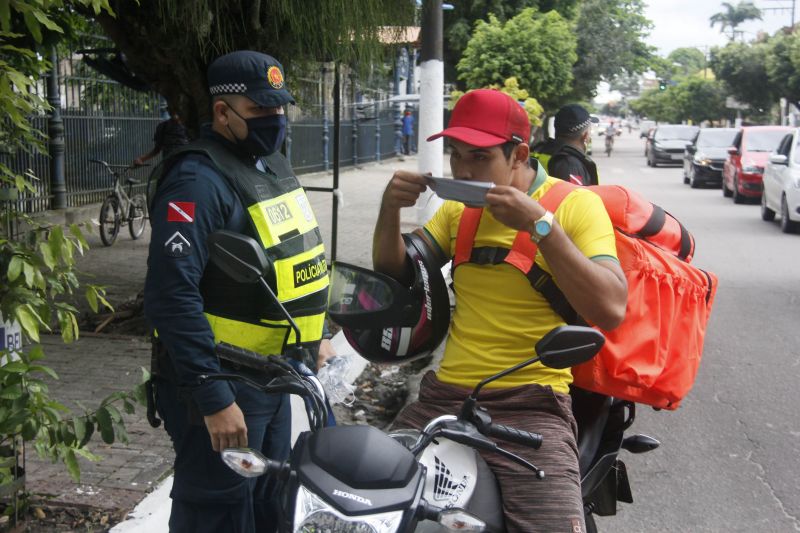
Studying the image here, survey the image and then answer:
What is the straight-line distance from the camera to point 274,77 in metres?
Result: 3.02

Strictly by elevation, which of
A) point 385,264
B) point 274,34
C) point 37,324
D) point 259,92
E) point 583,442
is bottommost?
point 583,442

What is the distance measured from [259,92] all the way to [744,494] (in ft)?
11.5

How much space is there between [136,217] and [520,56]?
25.2 feet

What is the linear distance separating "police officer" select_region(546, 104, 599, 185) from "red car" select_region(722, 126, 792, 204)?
14915 mm

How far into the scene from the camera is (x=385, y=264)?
3064 mm

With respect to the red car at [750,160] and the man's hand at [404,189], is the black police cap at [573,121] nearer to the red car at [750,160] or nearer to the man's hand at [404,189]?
the man's hand at [404,189]

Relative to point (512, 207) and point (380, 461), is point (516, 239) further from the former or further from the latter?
point (380, 461)

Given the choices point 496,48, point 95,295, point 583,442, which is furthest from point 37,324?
point 496,48

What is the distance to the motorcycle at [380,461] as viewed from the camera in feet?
6.47

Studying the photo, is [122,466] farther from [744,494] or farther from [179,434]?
[744,494]

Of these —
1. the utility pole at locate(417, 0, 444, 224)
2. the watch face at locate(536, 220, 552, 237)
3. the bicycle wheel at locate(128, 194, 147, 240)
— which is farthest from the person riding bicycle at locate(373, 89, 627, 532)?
the bicycle wheel at locate(128, 194, 147, 240)

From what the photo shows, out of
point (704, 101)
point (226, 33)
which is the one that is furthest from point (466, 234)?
point (704, 101)

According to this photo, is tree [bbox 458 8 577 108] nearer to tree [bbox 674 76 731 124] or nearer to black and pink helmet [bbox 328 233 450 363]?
black and pink helmet [bbox 328 233 450 363]

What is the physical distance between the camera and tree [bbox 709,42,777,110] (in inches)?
2050
